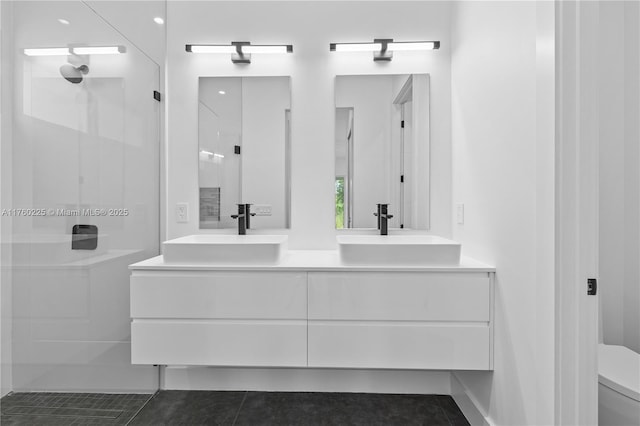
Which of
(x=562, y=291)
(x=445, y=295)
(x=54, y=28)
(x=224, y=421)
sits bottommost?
(x=224, y=421)

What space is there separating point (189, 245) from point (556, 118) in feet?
5.26

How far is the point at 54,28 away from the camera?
49.8 inches

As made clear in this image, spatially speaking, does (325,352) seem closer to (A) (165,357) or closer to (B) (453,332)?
(B) (453,332)

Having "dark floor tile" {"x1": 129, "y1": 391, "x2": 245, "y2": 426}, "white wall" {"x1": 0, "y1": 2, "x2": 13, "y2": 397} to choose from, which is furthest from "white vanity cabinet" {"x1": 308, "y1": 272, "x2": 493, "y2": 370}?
"white wall" {"x1": 0, "y1": 2, "x2": 13, "y2": 397}

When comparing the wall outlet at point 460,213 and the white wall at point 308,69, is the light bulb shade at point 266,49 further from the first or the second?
the wall outlet at point 460,213

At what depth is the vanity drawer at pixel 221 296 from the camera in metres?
1.62

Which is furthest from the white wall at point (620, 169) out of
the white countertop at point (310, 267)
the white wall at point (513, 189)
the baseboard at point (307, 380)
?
the baseboard at point (307, 380)

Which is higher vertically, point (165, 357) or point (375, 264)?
point (375, 264)

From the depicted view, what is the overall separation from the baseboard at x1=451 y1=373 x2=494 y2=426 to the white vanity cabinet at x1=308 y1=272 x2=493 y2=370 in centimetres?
29

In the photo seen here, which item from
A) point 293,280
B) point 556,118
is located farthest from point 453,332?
point 556,118

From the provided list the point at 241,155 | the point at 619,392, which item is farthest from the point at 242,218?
the point at 619,392

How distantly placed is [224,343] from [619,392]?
5.24 ft

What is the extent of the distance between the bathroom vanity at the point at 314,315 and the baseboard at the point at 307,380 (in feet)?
1.68

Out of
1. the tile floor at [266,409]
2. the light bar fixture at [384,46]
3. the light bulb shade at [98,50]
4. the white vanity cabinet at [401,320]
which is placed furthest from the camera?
the light bar fixture at [384,46]
